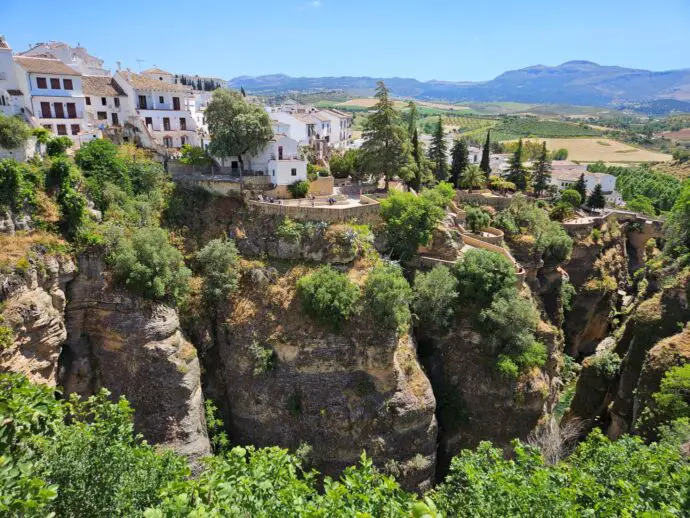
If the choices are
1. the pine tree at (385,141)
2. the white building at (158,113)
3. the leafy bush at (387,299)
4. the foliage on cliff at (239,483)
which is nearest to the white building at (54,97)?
the white building at (158,113)

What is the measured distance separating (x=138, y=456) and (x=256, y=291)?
744 inches

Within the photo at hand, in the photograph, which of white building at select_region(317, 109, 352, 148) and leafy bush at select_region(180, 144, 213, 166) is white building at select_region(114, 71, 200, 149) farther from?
white building at select_region(317, 109, 352, 148)

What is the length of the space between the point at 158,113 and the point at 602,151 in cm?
17050

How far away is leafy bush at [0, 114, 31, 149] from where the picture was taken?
3078 cm

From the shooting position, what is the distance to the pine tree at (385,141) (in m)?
45.3

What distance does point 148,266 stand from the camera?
104 ft

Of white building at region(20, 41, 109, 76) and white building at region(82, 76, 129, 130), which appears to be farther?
white building at region(20, 41, 109, 76)

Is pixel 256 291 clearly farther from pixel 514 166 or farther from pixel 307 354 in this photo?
pixel 514 166

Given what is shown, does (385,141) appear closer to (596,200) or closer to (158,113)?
(158,113)

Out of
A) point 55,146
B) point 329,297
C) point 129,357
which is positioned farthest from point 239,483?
point 55,146

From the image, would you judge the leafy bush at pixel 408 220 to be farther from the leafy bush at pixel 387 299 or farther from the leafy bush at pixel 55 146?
the leafy bush at pixel 55 146

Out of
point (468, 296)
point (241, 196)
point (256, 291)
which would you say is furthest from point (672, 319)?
point (241, 196)

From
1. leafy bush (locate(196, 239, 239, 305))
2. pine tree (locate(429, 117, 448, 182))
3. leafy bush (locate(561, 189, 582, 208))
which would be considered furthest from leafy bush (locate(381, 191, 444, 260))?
leafy bush (locate(561, 189, 582, 208))

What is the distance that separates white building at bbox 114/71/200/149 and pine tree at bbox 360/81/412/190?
18589mm
